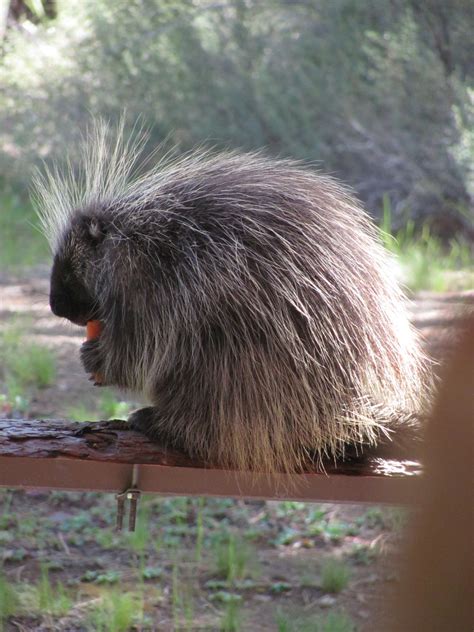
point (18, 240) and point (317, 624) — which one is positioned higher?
point (18, 240)

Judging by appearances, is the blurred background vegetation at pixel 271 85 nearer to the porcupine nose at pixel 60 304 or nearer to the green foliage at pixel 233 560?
the green foliage at pixel 233 560

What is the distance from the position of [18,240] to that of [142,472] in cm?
457

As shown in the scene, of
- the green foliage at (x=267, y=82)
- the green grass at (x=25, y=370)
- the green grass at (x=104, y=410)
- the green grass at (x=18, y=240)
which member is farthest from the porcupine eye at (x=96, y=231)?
the green foliage at (x=267, y=82)

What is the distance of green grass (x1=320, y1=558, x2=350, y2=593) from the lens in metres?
2.87

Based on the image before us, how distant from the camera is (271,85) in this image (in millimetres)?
6840

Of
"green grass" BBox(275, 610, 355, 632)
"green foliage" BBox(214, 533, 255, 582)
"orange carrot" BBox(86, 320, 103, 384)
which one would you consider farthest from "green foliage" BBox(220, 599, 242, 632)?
"orange carrot" BBox(86, 320, 103, 384)

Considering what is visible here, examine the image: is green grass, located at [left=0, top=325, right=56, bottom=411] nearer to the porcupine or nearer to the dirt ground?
the dirt ground

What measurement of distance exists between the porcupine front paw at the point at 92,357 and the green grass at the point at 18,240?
344cm

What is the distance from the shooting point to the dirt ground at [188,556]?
267cm

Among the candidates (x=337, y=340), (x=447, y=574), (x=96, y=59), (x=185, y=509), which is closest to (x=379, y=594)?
(x=447, y=574)

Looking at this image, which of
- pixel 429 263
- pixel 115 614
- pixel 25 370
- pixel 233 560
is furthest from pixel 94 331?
pixel 429 263

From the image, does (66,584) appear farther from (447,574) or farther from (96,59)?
(96,59)

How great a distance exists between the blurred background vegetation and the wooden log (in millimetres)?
4715

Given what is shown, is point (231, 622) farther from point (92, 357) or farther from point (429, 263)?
point (429, 263)
